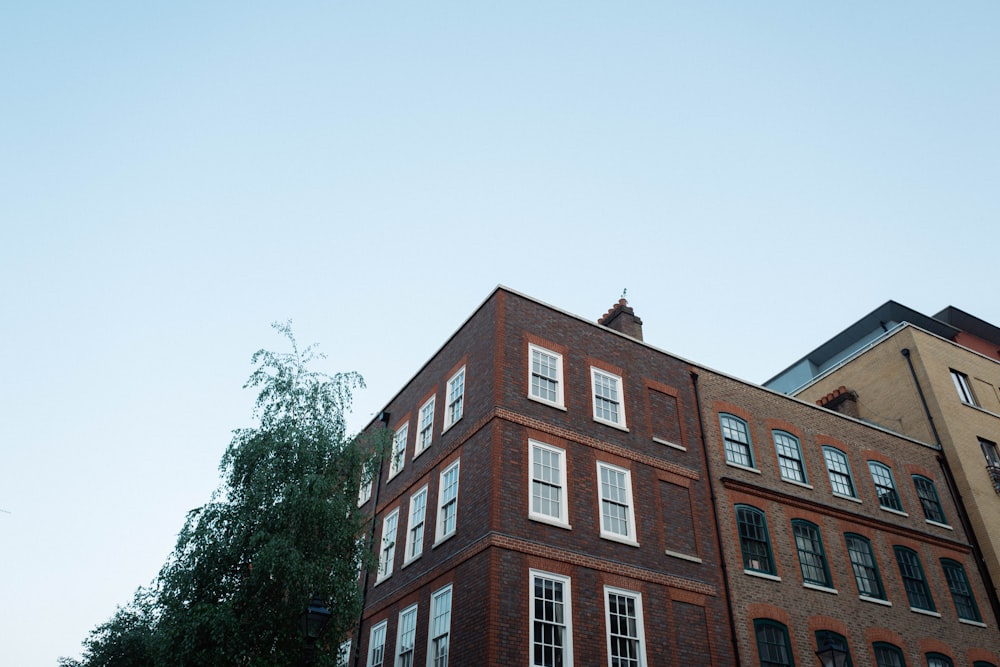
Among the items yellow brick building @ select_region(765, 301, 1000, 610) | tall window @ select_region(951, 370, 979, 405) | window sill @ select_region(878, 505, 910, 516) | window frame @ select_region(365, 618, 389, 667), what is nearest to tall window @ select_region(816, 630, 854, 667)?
window sill @ select_region(878, 505, 910, 516)

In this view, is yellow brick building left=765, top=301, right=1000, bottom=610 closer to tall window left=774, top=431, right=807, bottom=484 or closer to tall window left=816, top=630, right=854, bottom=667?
tall window left=774, top=431, right=807, bottom=484

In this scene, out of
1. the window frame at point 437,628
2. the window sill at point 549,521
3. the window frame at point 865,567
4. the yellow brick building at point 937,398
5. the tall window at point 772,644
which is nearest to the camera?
the window frame at point 437,628

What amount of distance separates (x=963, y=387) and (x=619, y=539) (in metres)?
20.1

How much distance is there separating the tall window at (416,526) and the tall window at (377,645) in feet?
7.02

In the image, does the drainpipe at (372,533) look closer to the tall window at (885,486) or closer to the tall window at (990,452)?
the tall window at (885,486)

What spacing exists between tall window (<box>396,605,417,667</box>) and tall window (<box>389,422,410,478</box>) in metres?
5.32

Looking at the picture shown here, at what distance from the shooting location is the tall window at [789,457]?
24312 millimetres

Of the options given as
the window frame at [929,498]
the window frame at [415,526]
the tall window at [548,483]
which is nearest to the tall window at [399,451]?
the window frame at [415,526]

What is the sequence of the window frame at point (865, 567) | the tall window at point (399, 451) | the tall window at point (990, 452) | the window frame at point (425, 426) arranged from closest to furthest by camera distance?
1. the window frame at point (865, 567)
2. the window frame at point (425, 426)
3. the tall window at point (399, 451)
4. the tall window at point (990, 452)

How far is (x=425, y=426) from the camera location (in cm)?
2364

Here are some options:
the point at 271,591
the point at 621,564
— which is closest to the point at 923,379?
the point at 621,564

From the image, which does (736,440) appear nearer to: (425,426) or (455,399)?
(455,399)

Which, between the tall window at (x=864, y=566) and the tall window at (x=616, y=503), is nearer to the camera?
the tall window at (x=616, y=503)

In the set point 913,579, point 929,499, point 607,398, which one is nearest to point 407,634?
point 607,398
